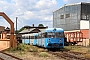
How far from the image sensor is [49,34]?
25.3m

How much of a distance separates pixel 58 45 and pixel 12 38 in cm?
597

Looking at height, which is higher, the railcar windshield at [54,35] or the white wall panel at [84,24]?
the white wall panel at [84,24]

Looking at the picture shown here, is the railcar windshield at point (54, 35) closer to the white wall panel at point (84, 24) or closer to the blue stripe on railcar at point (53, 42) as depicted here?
the blue stripe on railcar at point (53, 42)

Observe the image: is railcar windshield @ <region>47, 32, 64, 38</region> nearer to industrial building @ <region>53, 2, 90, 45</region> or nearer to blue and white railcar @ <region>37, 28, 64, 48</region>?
blue and white railcar @ <region>37, 28, 64, 48</region>

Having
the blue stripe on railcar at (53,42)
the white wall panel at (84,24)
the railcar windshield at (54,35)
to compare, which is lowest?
the blue stripe on railcar at (53,42)

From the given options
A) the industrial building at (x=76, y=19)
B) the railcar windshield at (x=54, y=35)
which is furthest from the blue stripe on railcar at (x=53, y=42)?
the industrial building at (x=76, y=19)

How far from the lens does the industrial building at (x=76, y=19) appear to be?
4470 centimetres

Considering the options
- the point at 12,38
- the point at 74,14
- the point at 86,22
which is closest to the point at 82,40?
the point at 86,22

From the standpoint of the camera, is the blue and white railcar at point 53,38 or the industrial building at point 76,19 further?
the industrial building at point 76,19

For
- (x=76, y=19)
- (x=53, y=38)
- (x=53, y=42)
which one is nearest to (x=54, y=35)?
(x=53, y=38)

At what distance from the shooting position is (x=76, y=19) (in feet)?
160

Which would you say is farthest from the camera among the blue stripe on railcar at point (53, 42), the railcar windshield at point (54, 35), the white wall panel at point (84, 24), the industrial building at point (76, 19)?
the white wall panel at point (84, 24)

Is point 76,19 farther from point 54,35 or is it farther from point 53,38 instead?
point 53,38

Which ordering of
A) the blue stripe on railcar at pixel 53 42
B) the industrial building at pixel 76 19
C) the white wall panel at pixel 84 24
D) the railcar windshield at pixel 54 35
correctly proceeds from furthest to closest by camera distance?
the white wall panel at pixel 84 24 → the industrial building at pixel 76 19 → the railcar windshield at pixel 54 35 → the blue stripe on railcar at pixel 53 42
